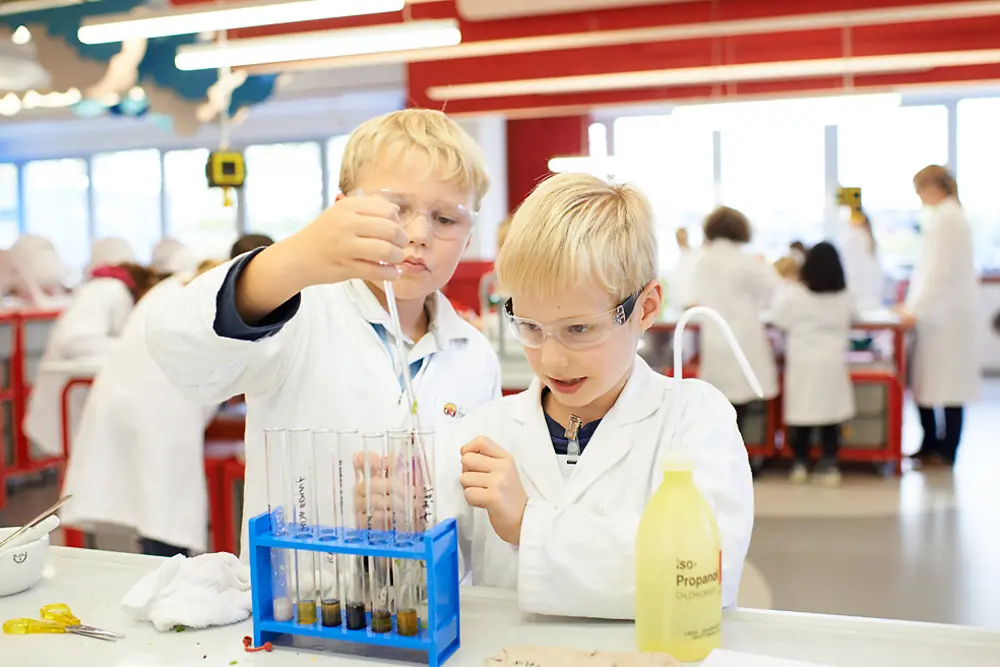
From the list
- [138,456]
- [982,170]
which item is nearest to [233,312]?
[138,456]

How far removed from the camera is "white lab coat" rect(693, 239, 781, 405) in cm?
556

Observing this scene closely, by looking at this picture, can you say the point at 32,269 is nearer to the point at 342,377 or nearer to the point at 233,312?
the point at 342,377

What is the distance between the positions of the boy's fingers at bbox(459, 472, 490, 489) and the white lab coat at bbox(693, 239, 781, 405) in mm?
4599

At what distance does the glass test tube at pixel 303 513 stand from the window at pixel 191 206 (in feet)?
42.9

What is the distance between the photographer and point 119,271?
454 cm

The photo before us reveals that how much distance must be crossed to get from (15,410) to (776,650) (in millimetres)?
5432

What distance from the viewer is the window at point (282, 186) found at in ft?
42.4

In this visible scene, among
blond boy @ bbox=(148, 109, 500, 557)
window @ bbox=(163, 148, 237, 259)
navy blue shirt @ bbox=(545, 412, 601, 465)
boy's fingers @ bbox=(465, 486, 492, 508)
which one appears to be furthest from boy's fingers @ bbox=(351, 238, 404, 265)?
window @ bbox=(163, 148, 237, 259)

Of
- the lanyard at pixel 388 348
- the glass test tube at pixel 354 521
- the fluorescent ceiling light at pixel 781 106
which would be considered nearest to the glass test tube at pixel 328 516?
the glass test tube at pixel 354 521

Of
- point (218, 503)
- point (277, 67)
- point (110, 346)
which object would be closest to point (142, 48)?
point (277, 67)

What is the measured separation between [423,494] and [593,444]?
1.12 feet

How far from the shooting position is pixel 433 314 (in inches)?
65.4

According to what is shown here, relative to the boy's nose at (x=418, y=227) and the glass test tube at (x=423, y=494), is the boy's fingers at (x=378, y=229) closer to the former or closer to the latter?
the glass test tube at (x=423, y=494)

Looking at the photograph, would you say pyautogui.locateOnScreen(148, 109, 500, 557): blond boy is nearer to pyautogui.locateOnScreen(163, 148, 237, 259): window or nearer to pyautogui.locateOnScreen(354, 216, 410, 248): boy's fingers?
pyautogui.locateOnScreen(354, 216, 410, 248): boy's fingers
